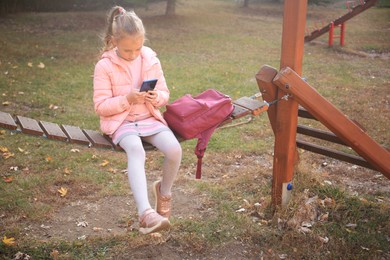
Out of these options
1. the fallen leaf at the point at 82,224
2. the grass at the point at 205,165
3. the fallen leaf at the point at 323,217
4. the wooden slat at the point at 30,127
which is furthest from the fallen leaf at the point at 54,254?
the fallen leaf at the point at 323,217

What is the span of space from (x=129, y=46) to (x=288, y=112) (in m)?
1.42

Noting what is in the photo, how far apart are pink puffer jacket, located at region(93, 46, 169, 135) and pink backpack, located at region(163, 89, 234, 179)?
11cm

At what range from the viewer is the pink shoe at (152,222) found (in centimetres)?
294

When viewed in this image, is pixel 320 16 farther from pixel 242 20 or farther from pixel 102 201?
pixel 102 201

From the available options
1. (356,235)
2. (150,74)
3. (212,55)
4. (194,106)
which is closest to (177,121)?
(194,106)

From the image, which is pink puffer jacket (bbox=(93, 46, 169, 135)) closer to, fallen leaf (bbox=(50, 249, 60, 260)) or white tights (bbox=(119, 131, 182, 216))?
white tights (bbox=(119, 131, 182, 216))

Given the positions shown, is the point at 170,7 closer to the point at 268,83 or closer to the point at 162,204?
the point at 268,83

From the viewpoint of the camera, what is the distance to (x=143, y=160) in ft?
10.4

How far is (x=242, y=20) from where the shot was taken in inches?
693

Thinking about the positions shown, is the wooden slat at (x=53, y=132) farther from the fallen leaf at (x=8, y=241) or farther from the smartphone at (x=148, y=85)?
the fallen leaf at (x=8, y=241)

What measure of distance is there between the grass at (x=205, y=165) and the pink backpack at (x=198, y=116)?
3.04 ft

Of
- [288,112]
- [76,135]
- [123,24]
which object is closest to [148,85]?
[123,24]

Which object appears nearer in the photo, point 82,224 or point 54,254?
Result: point 54,254

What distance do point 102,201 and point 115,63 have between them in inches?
65.4
